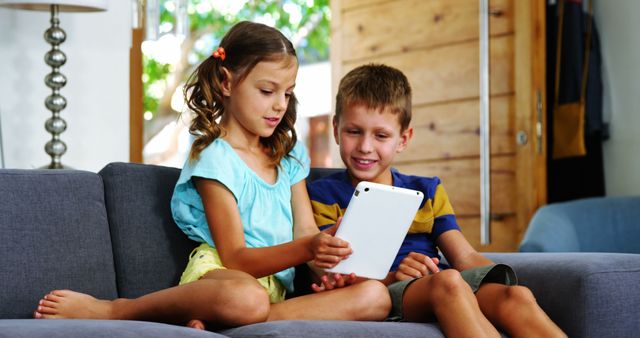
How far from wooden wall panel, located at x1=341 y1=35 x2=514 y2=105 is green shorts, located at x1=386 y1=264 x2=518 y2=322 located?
2.23 m

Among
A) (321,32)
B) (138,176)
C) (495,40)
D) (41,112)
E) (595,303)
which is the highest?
(321,32)

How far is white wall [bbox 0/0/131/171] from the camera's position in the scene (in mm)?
3553

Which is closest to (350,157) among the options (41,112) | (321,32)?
(41,112)

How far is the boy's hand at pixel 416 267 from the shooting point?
2018 millimetres

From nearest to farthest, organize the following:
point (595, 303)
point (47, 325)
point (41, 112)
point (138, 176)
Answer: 1. point (47, 325)
2. point (595, 303)
3. point (138, 176)
4. point (41, 112)

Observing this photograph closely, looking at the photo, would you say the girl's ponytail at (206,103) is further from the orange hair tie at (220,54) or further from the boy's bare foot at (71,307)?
the boy's bare foot at (71,307)

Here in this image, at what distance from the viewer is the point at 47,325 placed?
1509 millimetres

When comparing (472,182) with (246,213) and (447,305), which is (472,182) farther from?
(447,305)

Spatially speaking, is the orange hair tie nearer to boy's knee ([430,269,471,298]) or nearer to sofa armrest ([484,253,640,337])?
boy's knee ([430,269,471,298])

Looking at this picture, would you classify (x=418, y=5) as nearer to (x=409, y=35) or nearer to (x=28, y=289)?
(x=409, y=35)

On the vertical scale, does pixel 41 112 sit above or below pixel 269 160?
above

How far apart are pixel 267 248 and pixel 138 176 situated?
38 cm

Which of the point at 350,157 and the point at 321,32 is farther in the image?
the point at 321,32

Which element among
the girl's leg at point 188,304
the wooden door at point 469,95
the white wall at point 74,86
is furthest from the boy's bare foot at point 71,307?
the wooden door at point 469,95
